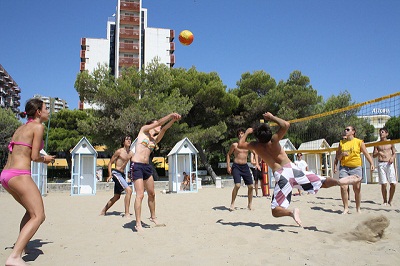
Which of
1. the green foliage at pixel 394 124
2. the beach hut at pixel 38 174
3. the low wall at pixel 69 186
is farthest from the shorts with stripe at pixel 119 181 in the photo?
the low wall at pixel 69 186

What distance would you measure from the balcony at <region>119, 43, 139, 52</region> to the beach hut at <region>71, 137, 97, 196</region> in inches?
1462

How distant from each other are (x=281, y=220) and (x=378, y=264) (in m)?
2.63

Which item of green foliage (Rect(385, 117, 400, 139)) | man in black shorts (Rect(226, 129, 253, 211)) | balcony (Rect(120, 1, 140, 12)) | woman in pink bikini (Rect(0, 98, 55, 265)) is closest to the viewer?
woman in pink bikini (Rect(0, 98, 55, 265))

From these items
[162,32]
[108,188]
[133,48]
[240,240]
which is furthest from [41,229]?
[162,32]

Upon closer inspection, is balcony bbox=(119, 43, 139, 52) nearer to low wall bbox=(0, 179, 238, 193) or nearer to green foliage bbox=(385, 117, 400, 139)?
green foliage bbox=(385, 117, 400, 139)

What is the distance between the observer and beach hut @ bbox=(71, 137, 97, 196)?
15.4m

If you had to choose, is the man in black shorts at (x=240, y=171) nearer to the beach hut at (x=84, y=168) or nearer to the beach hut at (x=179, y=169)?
the beach hut at (x=179, y=169)

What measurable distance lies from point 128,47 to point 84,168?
37.9 m

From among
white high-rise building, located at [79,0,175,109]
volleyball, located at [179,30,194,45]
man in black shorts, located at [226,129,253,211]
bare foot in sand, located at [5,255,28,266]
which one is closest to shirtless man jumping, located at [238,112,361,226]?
man in black shorts, located at [226,129,253,211]

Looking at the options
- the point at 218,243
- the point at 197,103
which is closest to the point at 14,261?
the point at 218,243

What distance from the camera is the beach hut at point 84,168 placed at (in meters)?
15.4

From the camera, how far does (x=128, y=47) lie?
50719 millimetres

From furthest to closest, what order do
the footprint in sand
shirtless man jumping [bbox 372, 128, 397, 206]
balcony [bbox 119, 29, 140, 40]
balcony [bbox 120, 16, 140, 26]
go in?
1. balcony [bbox 120, 16, 140, 26]
2. balcony [bbox 119, 29, 140, 40]
3. shirtless man jumping [bbox 372, 128, 397, 206]
4. the footprint in sand

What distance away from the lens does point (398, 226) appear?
4.77m
